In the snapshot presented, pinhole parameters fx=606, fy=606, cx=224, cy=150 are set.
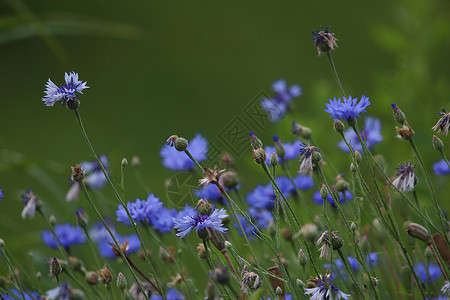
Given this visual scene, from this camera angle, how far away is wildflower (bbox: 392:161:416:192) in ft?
1.61

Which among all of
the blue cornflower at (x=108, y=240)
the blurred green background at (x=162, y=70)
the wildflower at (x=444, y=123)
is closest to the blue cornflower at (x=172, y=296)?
the blue cornflower at (x=108, y=240)

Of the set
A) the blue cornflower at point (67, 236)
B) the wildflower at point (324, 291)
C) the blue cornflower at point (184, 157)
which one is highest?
the blue cornflower at point (184, 157)

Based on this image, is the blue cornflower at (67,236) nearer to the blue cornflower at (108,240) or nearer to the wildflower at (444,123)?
the blue cornflower at (108,240)

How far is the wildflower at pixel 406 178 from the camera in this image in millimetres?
492

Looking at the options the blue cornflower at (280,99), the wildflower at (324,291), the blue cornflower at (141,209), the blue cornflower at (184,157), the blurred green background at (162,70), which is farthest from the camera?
the blurred green background at (162,70)

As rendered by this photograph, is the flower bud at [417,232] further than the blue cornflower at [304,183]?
No

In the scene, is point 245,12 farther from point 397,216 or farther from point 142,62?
point 397,216

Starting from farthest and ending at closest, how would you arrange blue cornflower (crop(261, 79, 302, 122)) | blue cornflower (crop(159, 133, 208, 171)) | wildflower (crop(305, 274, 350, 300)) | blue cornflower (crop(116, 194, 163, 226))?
blue cornflower (crop(261, 79, 302, 122)) → blue cornflower (crop(159, 133, 208, 171)) → blue cornflower (crop(116, 194, 163, 226)) → wildflower (crop(305, 274, 350, 300))

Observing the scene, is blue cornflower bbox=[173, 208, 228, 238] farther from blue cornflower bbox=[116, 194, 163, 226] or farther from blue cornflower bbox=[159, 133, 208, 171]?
blue cornflower bbox=[159, 133, 208, 171]

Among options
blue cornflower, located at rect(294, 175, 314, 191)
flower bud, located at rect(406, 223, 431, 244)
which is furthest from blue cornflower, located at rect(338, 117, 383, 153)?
flower bud, located at rect(406, 223, 431, 244)

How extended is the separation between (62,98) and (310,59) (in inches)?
72.5

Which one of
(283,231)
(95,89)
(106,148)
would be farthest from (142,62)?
(283,231)

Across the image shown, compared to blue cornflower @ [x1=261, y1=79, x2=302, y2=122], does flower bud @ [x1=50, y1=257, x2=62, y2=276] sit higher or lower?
lower

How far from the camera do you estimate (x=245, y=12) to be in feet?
8.89
